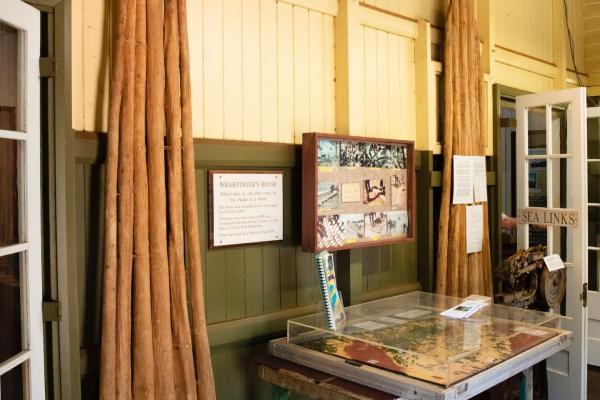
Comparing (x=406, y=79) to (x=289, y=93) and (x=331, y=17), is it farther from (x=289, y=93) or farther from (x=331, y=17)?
(x=289, y=93)

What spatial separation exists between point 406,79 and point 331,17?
78 centimetres

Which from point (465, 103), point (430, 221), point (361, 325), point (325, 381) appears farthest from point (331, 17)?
point (325, 381)

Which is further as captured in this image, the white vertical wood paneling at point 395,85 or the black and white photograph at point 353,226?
the white vertical wood paneling at point 395,85

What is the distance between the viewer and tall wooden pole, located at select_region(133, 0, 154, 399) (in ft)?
7.48

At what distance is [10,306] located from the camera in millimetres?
1963

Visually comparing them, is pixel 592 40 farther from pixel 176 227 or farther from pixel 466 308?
pixel 176 227

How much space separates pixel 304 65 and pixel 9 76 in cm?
159

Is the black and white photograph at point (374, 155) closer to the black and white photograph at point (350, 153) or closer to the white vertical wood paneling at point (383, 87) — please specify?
the black and white photograph at point (350, 153)

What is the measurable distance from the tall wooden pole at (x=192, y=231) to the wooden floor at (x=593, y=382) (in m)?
3.10

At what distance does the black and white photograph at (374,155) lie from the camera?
10.8 feet

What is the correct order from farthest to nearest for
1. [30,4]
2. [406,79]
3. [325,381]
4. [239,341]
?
1. [406,79]
2. [239,341]
3. [325,381]
4. [30,4]

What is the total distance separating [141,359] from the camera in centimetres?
228

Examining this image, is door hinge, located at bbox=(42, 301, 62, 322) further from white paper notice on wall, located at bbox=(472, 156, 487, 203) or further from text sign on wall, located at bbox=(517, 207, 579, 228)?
text sign on wall, located at bbox=(517, 207, 579, 228)

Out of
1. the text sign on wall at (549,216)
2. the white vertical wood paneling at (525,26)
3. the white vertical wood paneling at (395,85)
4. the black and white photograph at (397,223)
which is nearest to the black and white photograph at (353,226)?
the black and white photograph at (397,223)
